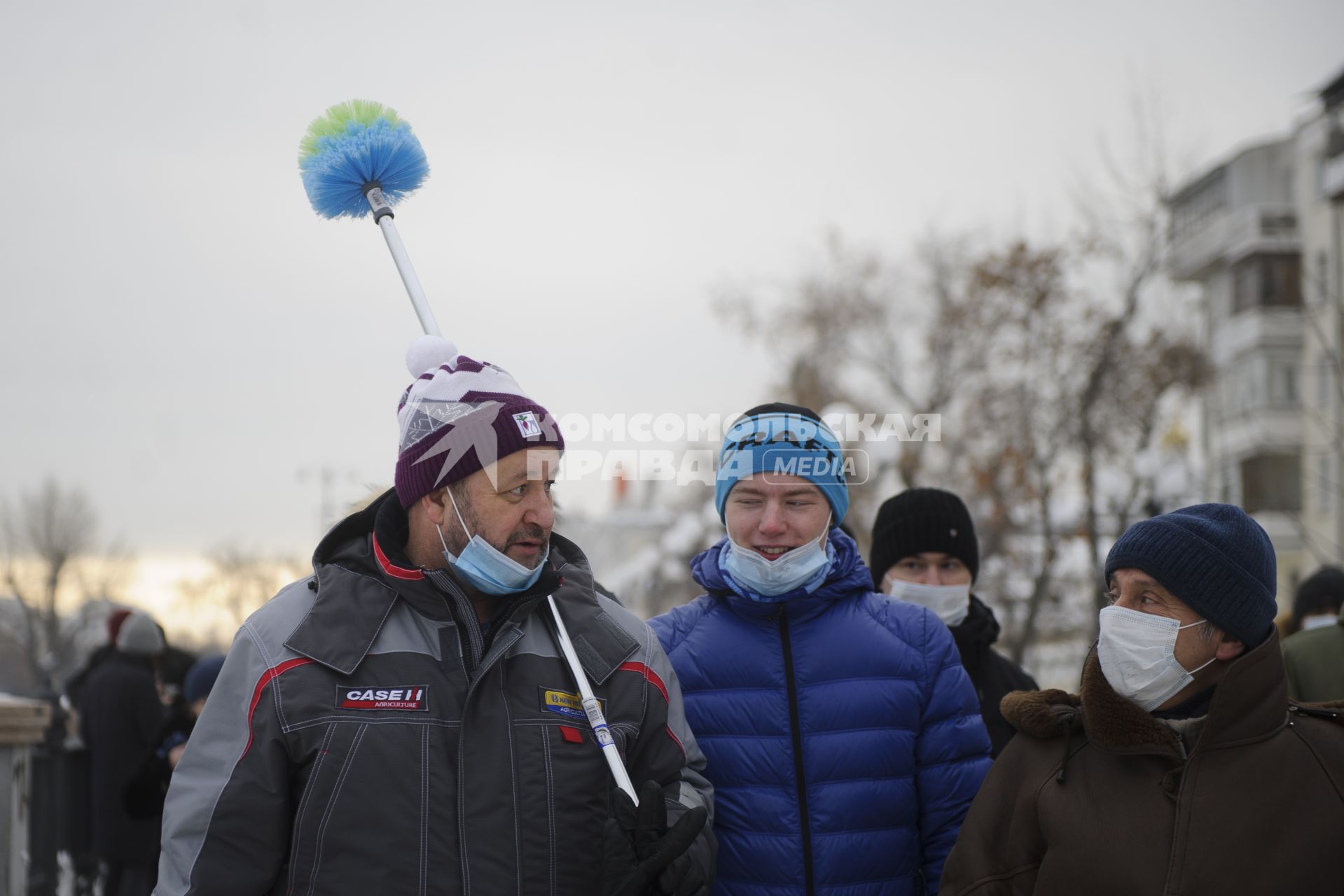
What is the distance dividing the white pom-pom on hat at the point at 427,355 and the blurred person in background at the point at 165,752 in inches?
142

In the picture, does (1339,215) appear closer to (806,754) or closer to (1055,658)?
(1055,658)

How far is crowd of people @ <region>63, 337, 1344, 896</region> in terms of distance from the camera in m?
Answer: 2.80

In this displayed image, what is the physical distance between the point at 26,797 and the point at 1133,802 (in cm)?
584

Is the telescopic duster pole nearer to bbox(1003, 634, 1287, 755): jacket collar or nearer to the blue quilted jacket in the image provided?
the blue quilted jacket

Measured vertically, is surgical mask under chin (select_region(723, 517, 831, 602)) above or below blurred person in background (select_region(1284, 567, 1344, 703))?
above

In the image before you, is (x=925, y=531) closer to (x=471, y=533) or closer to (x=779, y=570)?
(x=779, y=570)

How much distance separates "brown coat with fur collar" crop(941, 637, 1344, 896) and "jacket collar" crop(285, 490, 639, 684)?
106 centimetres

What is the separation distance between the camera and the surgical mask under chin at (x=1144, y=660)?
3096 mm

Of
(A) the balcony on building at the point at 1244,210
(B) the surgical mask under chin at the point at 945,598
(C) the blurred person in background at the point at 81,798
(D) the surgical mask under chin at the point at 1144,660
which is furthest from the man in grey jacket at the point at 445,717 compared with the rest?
(A) the balcony on building at the point at 1244,210

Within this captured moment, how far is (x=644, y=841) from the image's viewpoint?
9.57ft

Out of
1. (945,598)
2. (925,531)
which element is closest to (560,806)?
(945,598)

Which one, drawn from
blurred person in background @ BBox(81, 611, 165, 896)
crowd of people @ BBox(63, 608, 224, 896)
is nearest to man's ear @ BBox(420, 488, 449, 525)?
crowd of people @ BBox(63, 608, 224, 896)

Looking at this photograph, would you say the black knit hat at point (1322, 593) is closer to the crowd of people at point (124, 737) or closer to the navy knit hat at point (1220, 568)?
the navy knit hat at point (1220, 568)

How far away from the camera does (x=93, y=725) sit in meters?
7.78
